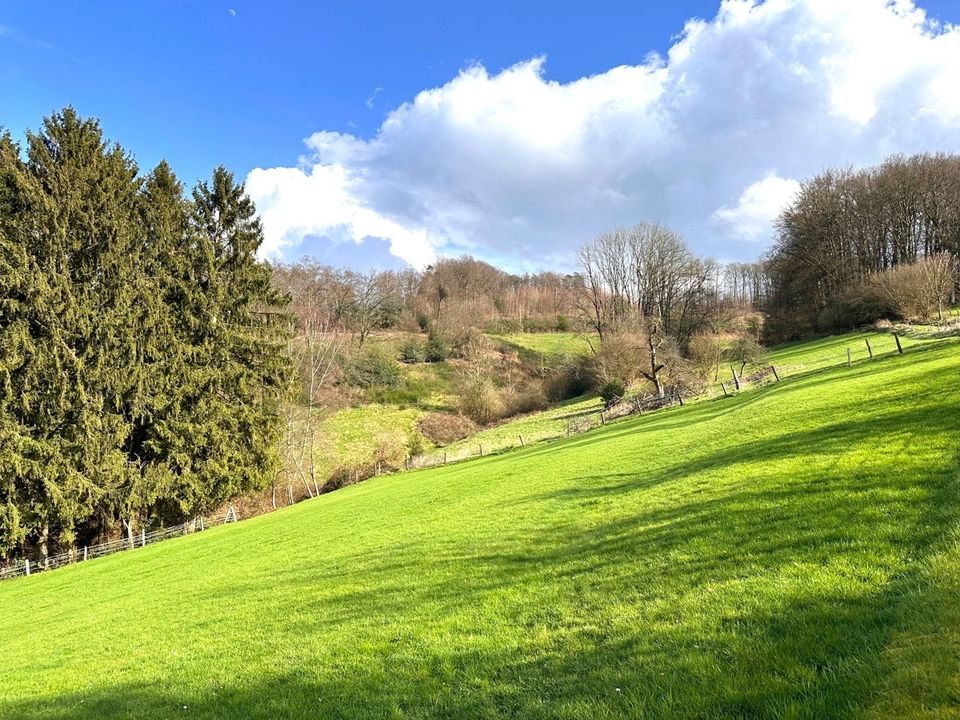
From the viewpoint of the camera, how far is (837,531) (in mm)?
5941

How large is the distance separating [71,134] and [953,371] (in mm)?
38424

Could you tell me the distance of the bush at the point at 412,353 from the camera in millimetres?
64312

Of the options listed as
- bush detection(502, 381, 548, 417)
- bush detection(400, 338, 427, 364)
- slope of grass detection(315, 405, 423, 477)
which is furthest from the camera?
bush detection(400, 338, 427, 364)

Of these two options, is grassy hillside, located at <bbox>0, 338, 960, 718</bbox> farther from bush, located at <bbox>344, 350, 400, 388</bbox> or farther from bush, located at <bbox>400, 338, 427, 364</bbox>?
bush, located at <bbox>400, 338, 427, 364</bbox>

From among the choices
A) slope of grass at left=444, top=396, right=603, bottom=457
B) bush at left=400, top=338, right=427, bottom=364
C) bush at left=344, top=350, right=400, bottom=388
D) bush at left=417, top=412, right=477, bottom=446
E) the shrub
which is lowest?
slope of grass at left=444, top=396, right=603, bottom=457

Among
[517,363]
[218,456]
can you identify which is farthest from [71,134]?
[517,363]

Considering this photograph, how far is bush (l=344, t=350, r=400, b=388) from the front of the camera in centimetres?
5412

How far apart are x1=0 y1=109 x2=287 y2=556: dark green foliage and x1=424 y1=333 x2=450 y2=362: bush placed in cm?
3250

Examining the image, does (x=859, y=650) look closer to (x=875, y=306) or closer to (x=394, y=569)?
(x=394, y=569)

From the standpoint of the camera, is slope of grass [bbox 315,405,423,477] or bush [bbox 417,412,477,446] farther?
bush [bbox 417,412,477,446]

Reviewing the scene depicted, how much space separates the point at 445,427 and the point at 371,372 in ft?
42.3

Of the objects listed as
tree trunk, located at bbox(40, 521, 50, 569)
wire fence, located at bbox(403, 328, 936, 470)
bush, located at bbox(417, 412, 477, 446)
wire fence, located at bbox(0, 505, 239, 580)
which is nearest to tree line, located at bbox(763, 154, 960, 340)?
wire fence, located at bbox(403, 328, 936, 470)

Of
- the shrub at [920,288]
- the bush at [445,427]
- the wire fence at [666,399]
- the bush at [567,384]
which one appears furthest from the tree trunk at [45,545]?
the shrub at [920,288]

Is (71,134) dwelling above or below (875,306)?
above
